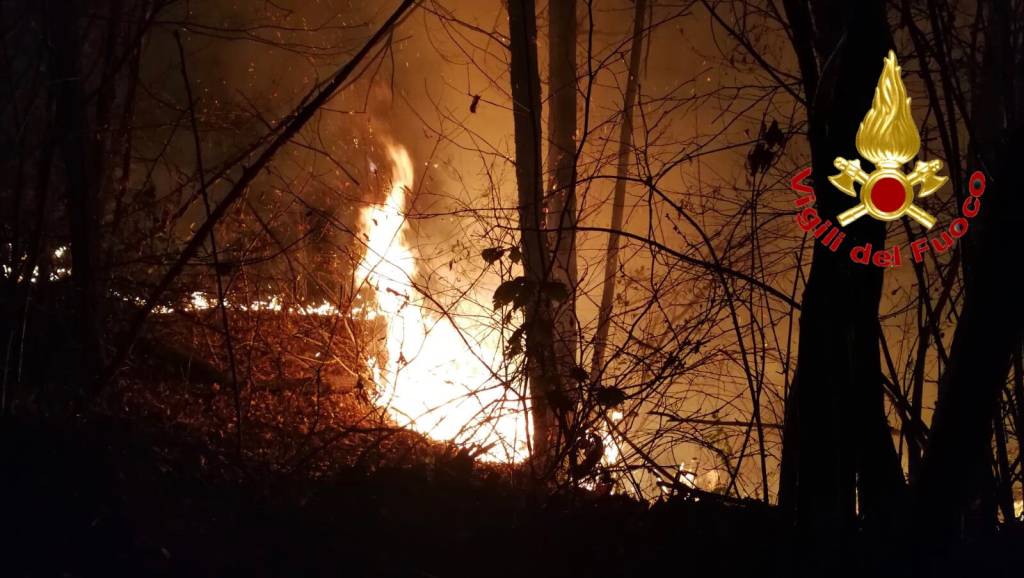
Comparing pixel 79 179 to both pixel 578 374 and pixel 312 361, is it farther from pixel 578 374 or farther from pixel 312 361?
pixel 578 374

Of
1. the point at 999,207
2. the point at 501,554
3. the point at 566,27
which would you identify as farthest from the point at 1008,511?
the point at 566,27

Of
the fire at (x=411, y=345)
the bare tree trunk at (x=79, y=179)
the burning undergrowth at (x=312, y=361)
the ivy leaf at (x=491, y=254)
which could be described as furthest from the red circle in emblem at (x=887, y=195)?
the bare tree trunk at (x=79, y=179)

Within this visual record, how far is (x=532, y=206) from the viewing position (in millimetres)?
6637

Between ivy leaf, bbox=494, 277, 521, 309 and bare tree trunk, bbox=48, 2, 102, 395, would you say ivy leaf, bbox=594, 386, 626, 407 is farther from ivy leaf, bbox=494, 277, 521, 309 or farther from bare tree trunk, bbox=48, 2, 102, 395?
bare tree trunk, bbox=48, 2, 102, 395

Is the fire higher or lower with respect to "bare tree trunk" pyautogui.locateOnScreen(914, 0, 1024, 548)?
higher

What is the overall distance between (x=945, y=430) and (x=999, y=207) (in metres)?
1.08

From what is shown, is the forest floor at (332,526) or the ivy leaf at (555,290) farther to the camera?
the ivy leaf at (555,290)

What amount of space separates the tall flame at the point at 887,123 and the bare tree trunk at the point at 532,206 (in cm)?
203

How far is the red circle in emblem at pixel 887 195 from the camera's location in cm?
400

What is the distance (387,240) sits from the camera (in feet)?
29.2

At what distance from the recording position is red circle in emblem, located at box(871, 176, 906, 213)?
13.1ft

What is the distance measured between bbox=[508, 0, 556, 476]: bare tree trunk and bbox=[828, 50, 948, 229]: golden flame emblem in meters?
1.90

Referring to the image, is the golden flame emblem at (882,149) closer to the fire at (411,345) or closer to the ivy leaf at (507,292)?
the ivy leaf at (507,292)

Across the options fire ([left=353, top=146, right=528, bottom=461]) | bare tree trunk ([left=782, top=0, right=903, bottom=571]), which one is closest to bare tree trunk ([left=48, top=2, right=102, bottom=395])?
fire ([left=353, top=146, right=528, bottom=461])
